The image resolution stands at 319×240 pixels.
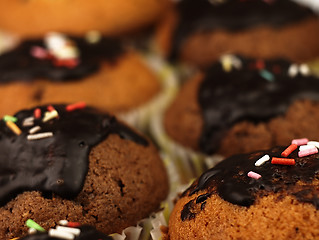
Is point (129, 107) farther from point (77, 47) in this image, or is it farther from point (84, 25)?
point (84, 25)

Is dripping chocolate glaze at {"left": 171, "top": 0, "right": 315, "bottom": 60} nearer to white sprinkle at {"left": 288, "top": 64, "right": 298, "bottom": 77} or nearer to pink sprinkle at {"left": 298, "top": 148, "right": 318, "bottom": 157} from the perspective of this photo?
white sprinkle at {"left": 288, "top": 64, "right": 298, "bottom": 77}

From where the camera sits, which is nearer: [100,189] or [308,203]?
[308,203]

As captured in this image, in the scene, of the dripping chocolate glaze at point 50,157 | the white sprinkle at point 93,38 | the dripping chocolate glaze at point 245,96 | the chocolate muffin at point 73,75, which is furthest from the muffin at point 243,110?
the white sprinkle at point 93,38

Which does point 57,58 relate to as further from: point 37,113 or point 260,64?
point 260,64

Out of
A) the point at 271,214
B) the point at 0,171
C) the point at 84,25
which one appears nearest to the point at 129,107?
the point at 84,25

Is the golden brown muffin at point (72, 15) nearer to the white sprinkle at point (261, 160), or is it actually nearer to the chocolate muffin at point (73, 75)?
the chocolate muffin at point (73, 75)

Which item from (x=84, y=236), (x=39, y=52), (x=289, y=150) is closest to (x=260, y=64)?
(x=289, y=150)

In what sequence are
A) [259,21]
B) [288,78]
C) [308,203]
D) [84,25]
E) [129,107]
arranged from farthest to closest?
[84,25], [259,21], [129,107], [288,78], [308,203]

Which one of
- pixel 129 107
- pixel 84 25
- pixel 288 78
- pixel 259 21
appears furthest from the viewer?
pixel 84 25
